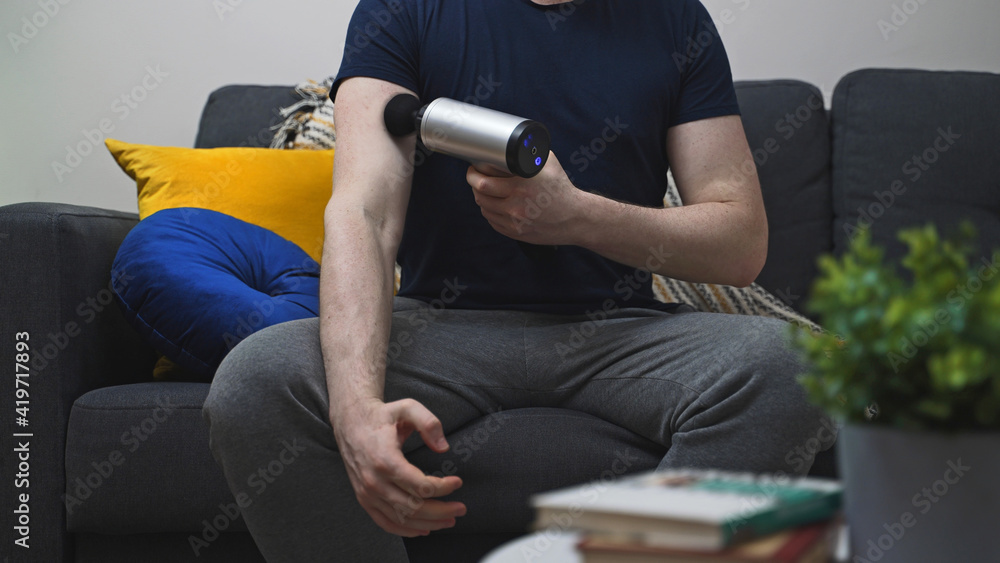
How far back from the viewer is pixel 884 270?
39 centimetres

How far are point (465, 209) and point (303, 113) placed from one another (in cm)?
68

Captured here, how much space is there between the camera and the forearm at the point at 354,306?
0.83 metres

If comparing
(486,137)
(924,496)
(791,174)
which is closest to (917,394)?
(924,496)

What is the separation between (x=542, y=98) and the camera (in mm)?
1169

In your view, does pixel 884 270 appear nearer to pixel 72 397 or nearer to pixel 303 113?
pixel 72 397

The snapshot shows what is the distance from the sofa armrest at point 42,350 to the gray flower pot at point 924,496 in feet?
3.45

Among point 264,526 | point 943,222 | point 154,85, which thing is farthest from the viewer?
point 154,85

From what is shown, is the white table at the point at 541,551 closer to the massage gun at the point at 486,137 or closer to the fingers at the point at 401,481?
the fingers at the point at 401,481

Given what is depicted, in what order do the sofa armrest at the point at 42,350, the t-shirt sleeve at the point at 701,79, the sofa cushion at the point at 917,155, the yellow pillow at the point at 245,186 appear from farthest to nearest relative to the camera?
the sofa cushion at the point at 917,155 → the yellow pillow at the point at 245,186 → the t-shirt sleeve at the point at 701,79 → the sofa armrest at the point at 42,350

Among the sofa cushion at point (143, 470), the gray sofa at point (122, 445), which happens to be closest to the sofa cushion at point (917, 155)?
the gray sofa at point (122, 445)

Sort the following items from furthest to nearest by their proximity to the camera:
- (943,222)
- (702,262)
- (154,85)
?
1. (154,85)
2. (943,222)
3. (702,262)

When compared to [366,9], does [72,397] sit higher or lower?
lower

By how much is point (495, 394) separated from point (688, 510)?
0.68 metres

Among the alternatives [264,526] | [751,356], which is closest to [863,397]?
[751,356]
